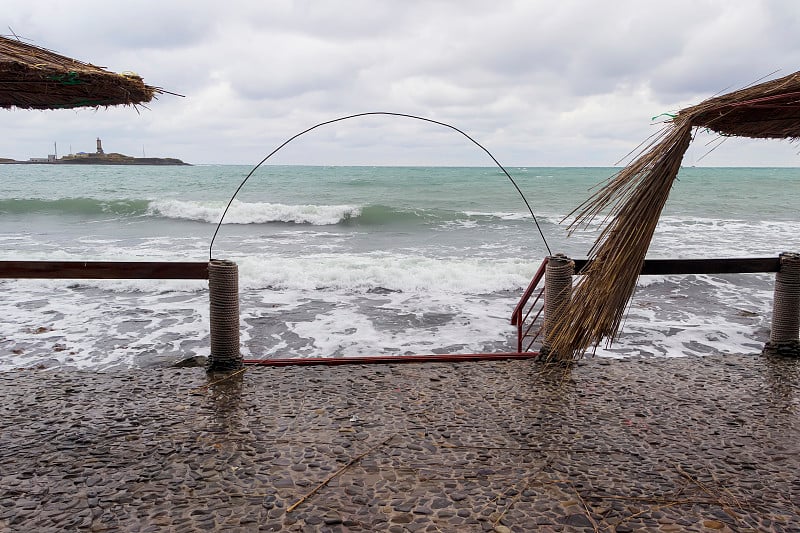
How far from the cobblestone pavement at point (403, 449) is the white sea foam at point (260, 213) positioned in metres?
15.7

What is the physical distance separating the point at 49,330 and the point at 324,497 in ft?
18.1

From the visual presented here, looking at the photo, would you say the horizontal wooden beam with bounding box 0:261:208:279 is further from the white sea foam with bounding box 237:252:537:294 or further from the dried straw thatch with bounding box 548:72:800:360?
the white sea foam with bounding box 237:252:537:294

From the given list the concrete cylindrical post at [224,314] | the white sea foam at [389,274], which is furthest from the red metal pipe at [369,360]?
→ the white sea foam at [389,274]

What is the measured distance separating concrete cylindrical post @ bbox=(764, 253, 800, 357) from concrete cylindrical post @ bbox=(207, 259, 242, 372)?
433 cm

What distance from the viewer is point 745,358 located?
4.77 m

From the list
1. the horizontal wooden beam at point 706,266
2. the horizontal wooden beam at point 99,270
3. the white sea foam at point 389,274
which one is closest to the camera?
the horizontal wooden beam at point 99,270

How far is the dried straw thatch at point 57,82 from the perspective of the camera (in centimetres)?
273

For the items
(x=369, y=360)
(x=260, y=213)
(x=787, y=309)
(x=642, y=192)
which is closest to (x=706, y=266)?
(x=787, y=309)

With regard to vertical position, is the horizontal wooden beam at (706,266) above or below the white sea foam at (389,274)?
above

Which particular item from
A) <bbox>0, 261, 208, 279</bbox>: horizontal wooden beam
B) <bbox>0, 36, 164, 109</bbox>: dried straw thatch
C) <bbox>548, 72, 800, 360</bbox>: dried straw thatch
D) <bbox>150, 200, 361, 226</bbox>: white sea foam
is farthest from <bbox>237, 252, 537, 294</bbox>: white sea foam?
<bbox>150, 200, 361, 226</bbox>: white sea foam

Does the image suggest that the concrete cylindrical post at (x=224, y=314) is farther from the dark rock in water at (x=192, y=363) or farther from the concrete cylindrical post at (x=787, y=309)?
the concrete cylindrical post at (x=787, y=309)

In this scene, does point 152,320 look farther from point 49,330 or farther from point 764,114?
point 764,114

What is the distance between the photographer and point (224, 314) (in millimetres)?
4254

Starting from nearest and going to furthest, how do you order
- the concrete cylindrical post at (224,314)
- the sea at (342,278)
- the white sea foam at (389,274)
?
the concrete cylindrical post at (224,314), the sea at (342,278), the white sea foam at (389,274)
